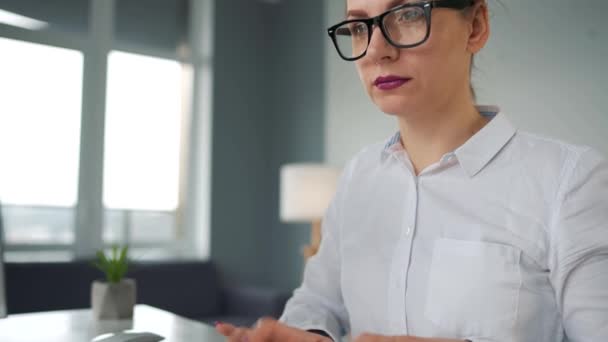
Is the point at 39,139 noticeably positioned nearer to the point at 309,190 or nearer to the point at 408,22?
the point at 309,190

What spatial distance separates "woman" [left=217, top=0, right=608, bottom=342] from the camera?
0.80 m

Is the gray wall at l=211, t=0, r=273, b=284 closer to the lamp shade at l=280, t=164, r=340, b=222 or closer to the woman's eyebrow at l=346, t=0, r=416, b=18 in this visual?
the lamp shade at l=280, t=164, r=340, b=222

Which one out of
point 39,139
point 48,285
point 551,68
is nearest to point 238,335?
point 551,68

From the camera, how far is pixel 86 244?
435 cm

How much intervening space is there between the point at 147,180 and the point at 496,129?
13.5 ft

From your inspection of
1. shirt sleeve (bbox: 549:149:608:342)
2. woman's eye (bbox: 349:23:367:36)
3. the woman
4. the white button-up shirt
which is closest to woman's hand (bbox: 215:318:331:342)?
the woman

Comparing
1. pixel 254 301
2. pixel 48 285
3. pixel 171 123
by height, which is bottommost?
pixel 254 301

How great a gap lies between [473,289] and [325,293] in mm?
331

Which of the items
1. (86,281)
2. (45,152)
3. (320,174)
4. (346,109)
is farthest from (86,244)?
(346,109)

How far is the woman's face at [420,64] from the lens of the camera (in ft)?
2.77

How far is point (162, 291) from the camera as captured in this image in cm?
427

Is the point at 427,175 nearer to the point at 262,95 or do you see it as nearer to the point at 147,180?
the point at 147,180

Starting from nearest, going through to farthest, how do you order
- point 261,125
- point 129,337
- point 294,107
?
point 129,337
point 294,107
point 261,125

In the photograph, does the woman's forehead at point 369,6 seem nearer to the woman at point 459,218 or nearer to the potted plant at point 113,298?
the woman at point 459,218
